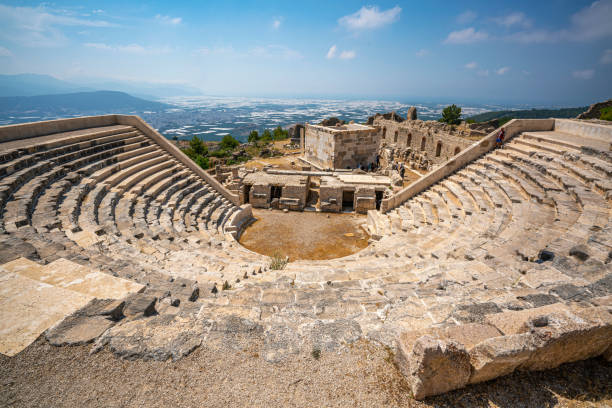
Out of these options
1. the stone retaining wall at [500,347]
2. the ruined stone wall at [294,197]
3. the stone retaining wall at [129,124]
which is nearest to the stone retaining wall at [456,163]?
the ruined stone wall at [294,197]

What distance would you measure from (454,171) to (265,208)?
10997 mm

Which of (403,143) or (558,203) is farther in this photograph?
(403,143)

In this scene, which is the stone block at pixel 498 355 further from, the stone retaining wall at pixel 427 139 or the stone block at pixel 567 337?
the stone retaining wall at pixel 427 139

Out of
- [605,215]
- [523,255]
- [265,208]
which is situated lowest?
[265,208]

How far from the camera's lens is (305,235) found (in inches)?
545

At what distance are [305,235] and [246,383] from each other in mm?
10811

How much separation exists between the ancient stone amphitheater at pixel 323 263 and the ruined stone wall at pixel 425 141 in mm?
10598

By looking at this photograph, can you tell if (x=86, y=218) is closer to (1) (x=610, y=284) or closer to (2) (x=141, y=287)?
(2) (x=141, y=287)

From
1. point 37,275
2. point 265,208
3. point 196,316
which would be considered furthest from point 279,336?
point 265,208

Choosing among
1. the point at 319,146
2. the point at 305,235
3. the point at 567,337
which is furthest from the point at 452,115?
the point at 567,337

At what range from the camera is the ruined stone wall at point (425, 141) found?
25870mm

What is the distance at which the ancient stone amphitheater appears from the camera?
3.32 m

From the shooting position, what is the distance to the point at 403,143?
32.2 m

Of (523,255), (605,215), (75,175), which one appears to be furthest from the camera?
(75,175)
